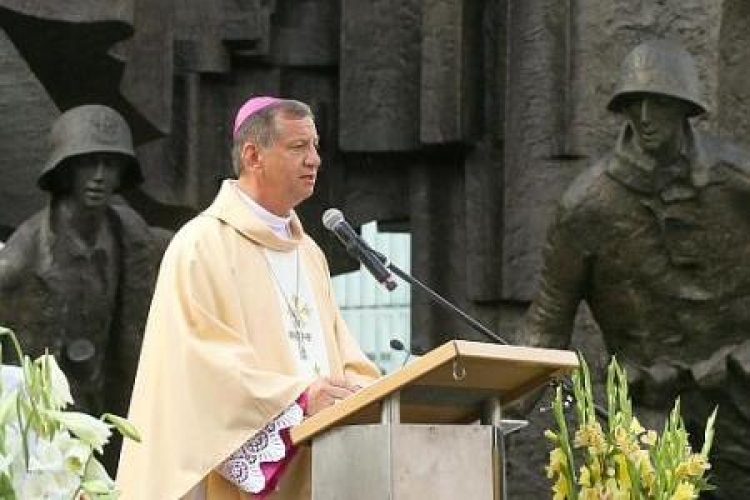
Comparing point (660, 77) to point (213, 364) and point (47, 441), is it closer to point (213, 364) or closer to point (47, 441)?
point (213, 364)

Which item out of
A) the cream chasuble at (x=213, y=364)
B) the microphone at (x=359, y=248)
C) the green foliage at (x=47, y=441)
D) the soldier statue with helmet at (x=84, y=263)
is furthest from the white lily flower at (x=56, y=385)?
the soldier statue with helmet at (x=84, y=263)

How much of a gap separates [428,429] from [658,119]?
126 inches

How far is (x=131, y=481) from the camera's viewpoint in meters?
5.04

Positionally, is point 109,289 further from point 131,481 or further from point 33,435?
point 33,435

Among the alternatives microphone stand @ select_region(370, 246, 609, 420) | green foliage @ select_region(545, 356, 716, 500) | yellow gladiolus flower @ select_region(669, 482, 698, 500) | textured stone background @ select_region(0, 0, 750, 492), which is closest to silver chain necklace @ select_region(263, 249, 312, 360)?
microphone stand @ select_region(370, 246, 609, 420)

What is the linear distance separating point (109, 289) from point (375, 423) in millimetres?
3831

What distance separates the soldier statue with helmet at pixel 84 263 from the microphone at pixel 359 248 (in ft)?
10.6

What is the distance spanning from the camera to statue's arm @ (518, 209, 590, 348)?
25.4 feet

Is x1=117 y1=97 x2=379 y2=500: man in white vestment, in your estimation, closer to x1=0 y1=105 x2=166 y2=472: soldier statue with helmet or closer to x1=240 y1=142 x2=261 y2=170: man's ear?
x1=240 y1=142 x2=261 y2=170: man's ear

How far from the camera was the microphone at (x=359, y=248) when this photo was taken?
5.01 m

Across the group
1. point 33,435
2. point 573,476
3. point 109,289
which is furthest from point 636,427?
point 109,289

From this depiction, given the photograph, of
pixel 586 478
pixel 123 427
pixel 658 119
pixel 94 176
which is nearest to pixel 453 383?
pixel 586 478

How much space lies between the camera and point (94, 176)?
322 inches

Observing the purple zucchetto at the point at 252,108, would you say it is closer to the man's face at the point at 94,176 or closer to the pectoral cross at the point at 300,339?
the pectoral cross at the point at 300,339
